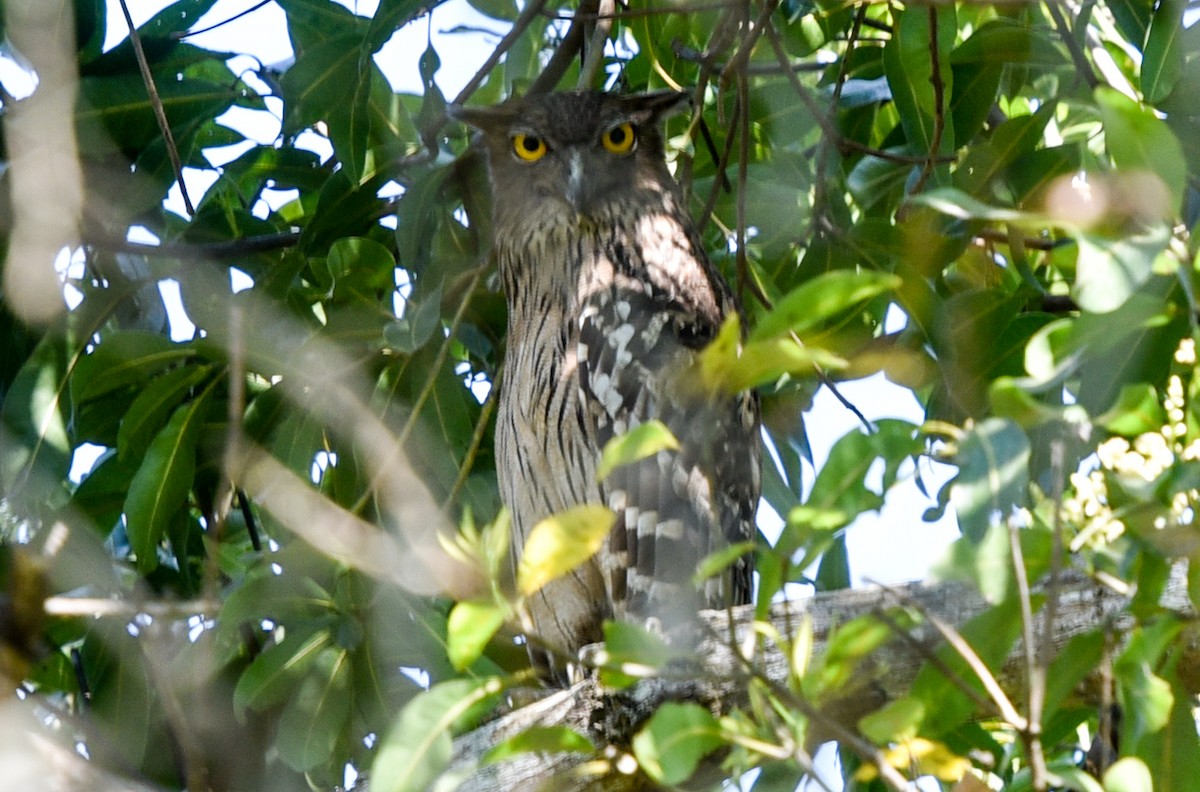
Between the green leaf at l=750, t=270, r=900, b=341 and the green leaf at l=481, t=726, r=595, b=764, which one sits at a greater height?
the green leaf at l=750, t=270, r=900, b=341

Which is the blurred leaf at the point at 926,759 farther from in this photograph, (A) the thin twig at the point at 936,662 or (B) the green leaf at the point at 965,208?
(B) the green leaf at the point at 965,208

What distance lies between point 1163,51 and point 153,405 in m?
1.89

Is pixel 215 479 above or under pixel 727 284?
under

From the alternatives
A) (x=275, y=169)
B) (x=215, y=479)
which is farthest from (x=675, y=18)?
(x=215, y=479)

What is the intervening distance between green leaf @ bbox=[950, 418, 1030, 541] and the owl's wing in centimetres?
137

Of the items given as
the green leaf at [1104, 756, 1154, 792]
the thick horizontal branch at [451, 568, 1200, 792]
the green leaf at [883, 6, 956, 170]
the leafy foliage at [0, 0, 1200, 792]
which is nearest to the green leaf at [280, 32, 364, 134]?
the leafy foliage at [0, 0, 1200, 792]

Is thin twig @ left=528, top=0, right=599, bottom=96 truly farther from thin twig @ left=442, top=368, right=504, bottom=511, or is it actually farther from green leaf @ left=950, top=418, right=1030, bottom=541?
green leaf @ left=950, top=418, right=1030, bottom=541

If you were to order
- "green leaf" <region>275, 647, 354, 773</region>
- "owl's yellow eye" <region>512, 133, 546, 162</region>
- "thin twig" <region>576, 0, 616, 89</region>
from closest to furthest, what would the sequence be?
"green leaf" <region>275, 647, 354, 773</region>
"thin twig" <region>576, 0, 616, 89</region>
"owl's yellow eye" <region>512, 133, 546, 162</region>

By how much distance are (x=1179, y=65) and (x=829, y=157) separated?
2.11 feet

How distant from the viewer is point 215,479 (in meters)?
2.87

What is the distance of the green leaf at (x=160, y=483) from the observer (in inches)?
98.4

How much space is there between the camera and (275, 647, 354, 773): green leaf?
252 cm

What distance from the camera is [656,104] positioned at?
306 centimetres

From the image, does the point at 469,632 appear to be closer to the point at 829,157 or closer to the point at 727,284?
the point at 829,157
